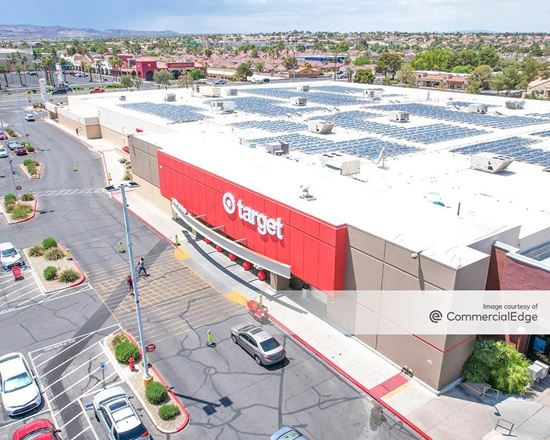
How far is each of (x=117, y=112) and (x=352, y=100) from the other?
125ft

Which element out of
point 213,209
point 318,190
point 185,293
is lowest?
point 185,293

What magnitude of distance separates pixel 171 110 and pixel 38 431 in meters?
53.8

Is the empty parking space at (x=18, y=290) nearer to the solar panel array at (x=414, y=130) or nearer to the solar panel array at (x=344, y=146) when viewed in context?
the solar panel array at (x=344, y=146)

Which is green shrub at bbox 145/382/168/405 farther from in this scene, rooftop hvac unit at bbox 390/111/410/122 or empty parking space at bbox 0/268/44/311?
rooftop hvac unit at bbox 390/111/410/122

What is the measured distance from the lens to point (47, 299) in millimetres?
33000

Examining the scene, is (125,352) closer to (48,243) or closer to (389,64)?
(48,243)

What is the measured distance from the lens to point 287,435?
20.3 m

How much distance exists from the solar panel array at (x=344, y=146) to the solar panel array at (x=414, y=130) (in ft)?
12.3

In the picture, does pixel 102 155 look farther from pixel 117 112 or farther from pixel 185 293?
pixel 185 293

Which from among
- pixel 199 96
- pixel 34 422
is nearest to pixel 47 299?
pixel 34 422

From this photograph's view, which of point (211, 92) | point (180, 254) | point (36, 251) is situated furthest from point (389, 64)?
point (36, 251)

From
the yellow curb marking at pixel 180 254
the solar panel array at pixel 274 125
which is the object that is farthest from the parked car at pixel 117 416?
the solar panel array at pixel 274 125

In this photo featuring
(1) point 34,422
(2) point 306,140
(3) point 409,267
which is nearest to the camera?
(1) point 34,422

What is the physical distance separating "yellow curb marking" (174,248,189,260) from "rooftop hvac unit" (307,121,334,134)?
2009cm
